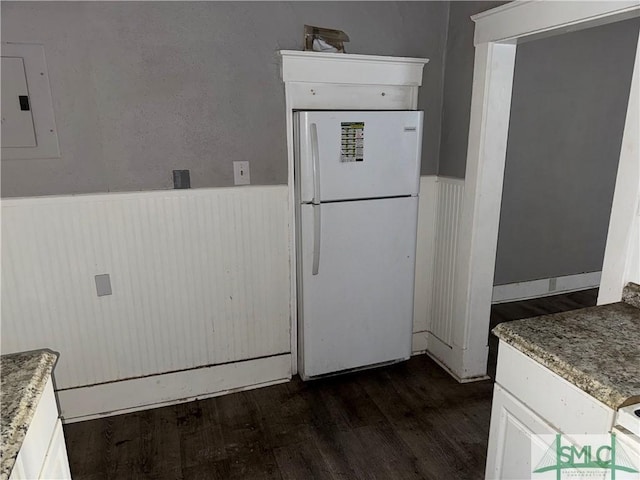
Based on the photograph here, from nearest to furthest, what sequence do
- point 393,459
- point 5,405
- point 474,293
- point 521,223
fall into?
point 5,405, point 393,459, point 474,293, point 521,223

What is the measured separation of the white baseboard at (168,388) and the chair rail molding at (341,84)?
0.48 meters

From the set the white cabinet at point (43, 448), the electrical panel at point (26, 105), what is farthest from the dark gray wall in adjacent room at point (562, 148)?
the white cabinet at point (43, 448)

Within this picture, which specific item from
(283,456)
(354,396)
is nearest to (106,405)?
(283,456)

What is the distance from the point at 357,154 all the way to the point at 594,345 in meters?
1.51

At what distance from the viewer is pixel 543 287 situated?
4055 millimetres

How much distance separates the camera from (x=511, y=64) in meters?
2.35

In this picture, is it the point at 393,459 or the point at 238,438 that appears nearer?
the point at 393,459

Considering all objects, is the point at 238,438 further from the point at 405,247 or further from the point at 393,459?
the point at 405,247

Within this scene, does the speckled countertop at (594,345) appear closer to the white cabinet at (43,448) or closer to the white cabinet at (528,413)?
the white cabinet at (528,413)

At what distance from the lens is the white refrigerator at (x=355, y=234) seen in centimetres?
243

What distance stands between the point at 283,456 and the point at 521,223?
2.70 metres

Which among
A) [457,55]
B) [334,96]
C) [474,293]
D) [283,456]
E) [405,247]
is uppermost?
[457,55]

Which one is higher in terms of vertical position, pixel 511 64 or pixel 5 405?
pixel 511 64

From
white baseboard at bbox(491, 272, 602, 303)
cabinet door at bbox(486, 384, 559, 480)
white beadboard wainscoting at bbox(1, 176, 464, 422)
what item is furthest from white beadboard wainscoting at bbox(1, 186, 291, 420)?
white baseboard at bbox(491, 272, 602, 303)
